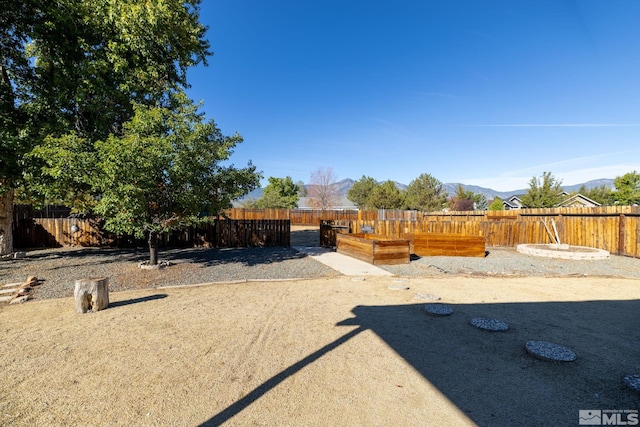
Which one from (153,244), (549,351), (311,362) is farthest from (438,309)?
(153,244)

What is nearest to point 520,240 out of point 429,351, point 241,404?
point 429,351

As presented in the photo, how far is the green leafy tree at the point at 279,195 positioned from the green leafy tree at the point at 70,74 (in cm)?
3370

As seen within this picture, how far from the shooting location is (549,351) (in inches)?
148

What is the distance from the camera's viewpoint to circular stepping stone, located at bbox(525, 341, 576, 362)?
3.57 m

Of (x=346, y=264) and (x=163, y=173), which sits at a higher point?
(x=163, y=173)

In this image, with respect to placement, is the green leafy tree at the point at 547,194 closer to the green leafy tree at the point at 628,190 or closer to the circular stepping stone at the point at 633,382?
the green leafy tree at the point at 628,190

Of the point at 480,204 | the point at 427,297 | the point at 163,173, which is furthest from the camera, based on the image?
the point at 480,204

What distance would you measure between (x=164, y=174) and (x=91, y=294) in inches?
154

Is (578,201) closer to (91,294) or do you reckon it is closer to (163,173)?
(163,173)

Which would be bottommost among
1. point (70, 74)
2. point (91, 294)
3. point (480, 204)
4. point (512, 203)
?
point (91, 294)

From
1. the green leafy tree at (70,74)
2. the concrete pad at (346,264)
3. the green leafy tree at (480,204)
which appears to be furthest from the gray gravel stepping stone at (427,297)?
the green leafy tree at (480,204)

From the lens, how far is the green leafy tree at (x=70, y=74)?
911 centimetres

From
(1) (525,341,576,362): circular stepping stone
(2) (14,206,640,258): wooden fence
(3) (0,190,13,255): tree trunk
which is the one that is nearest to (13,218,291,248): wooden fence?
(2) (14,206,640,258): wooden fence

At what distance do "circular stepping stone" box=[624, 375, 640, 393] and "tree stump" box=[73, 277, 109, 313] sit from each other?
324 inches
